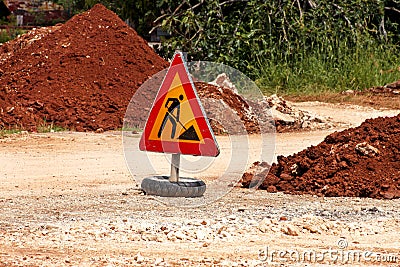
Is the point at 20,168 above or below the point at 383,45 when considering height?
below

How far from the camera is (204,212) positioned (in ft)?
20.0

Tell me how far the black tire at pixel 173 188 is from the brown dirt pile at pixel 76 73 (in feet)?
18.4

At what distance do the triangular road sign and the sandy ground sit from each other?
1.62 feet

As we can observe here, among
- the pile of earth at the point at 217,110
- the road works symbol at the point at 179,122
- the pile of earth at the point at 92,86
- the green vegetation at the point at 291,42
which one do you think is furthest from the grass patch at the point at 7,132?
the road works symbol at the point at 179,122

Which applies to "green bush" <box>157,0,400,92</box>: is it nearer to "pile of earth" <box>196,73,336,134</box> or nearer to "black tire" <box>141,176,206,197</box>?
"pile of earth" <box>196,73,336,134</box>

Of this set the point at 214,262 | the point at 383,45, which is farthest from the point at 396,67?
the point at 214,262

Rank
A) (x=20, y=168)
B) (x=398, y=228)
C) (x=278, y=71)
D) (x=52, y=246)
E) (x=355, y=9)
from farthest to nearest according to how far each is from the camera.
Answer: (x=355, y=9) < (x=278, y=71) < (x=20, y=168) < (x=398, y=228) < (x=52, y=246)

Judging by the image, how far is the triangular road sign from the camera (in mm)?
5789

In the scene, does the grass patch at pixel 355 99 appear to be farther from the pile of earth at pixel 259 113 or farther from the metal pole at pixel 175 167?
the metal pole at pixel 175 167

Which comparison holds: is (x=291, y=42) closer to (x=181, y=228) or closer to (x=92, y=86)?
(x=92, y=86)

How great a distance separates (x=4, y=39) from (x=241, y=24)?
38.1ft

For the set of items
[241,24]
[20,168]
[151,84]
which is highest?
[241,24]

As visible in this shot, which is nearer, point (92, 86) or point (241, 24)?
point (92, 86)

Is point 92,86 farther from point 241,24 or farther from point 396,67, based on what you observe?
point 396,67
